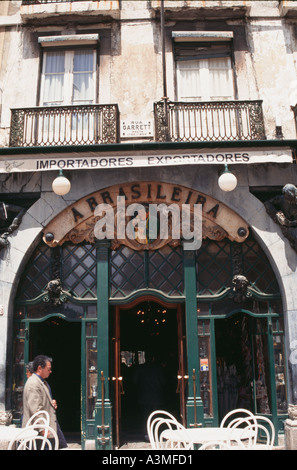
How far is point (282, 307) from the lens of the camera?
8.77 meters

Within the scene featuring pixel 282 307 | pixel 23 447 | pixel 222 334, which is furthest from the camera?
pixel 222 334

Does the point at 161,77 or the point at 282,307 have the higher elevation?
the point at 161,77

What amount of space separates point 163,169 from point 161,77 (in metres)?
2.29

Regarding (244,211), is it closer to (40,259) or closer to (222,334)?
(222,334)

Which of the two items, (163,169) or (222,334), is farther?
(222,334)

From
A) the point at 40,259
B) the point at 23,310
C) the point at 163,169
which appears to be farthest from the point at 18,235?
the point at 163,169

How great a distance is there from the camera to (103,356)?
332 inches

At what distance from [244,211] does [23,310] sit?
4.91 m

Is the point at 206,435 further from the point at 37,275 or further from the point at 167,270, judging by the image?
the point at 37,275

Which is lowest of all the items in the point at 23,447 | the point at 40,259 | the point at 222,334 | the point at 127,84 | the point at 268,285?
the point at 23,447

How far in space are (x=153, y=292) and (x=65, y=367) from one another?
4195 mm

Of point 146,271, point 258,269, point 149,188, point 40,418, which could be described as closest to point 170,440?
point 40,418

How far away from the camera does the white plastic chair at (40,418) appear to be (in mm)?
5484

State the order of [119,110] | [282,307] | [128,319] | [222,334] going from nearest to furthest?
[282,307], [119,110], [222,334], [128,319]
